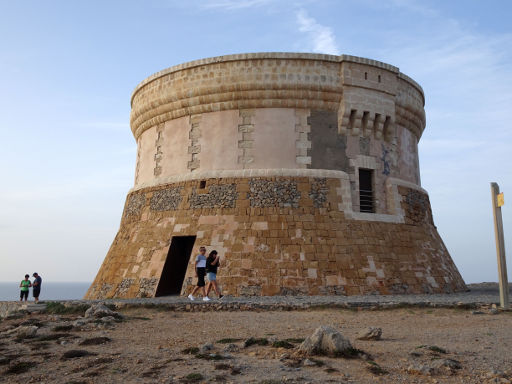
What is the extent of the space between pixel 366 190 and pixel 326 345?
375 inches

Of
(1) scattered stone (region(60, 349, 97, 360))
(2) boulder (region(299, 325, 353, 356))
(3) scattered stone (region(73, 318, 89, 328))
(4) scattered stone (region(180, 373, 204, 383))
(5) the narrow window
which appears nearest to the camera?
(4) scattered stone (region(180, 373, 204, 383))

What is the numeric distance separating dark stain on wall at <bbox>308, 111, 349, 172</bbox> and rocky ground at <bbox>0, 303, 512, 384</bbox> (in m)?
5.78

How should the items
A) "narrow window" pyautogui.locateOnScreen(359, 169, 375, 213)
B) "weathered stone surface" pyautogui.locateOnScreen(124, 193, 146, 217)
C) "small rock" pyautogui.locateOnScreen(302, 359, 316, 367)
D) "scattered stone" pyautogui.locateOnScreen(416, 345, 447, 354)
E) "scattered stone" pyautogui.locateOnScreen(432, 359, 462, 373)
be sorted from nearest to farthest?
"scattered stone" pyautogui.locateOnScreen(432, 359, 462, 373)
"small rock" pyautogui.locateOnScreen(302, 359, 316, 367)
"scattered stone" pyautogui.locateOnScreen(416, 345, 447, 354)
"narrow window" pyautogui.locateOnScreen(359, 169, 375, 213)
"weathered stone surface" pyautogui.locateOnScreen(124, 193, 146, 217)

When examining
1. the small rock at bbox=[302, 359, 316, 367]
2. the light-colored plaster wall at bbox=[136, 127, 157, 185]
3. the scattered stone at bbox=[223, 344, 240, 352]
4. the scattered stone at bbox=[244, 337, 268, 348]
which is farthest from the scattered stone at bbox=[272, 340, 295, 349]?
the light-colored plaster wall at bbox=[136, 127, 157, 185]

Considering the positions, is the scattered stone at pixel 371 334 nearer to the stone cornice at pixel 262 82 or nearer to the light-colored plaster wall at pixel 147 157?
the stone cornice at pixel 262 82

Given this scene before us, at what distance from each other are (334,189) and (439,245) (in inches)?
184

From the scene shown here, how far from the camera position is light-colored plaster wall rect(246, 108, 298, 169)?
14008 mm

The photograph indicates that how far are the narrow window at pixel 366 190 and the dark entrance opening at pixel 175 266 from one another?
555 cm

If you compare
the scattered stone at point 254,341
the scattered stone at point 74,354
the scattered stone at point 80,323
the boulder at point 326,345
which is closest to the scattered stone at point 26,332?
the scattered stone at point 80,323

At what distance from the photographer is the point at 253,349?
20.2ft

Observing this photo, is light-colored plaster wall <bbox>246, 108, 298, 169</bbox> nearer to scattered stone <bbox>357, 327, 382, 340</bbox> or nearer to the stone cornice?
the stone cornice

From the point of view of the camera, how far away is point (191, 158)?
1480cm

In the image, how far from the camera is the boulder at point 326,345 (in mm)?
5680

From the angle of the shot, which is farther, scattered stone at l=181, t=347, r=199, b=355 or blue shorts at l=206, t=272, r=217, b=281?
blue shorts at l=206, t=272, r=217, b=281
